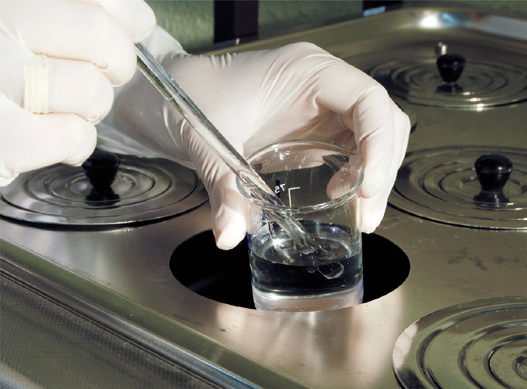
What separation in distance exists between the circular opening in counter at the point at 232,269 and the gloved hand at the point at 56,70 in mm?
246

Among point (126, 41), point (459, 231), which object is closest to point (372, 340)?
point (459, 231)

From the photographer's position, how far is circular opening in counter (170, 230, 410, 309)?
3.39 feet

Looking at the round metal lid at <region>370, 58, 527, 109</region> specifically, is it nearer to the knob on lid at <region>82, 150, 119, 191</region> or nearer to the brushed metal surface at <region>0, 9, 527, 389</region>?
the brushed metal surface at <region>0, 9, 527, 389</region>

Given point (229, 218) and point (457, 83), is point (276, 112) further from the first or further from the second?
point (457, 83)

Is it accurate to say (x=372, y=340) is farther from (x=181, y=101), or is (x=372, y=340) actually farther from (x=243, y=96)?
(x=243, y=96)

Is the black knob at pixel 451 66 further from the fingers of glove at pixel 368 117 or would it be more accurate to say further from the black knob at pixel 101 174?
the black knob at pixel 101 174

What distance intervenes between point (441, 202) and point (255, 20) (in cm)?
A: 98

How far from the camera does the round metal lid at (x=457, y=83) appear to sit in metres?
1.53

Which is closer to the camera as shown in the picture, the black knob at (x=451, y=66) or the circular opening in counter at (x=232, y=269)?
the circular opening in counter at (x=232, y=269)

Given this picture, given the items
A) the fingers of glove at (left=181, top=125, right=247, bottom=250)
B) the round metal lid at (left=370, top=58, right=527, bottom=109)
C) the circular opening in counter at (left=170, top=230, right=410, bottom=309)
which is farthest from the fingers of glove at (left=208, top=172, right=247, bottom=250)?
the round metal lid at (left=370, top=58, right=527, bottom=109)

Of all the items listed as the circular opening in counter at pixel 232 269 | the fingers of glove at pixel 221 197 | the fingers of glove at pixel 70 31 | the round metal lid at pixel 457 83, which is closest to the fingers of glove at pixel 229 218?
the fingers of glove at pixel 221 197

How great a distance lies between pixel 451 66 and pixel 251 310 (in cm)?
90

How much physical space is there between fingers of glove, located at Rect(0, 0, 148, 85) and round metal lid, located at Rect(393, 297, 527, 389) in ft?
1.46

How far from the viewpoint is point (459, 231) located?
1.05m
